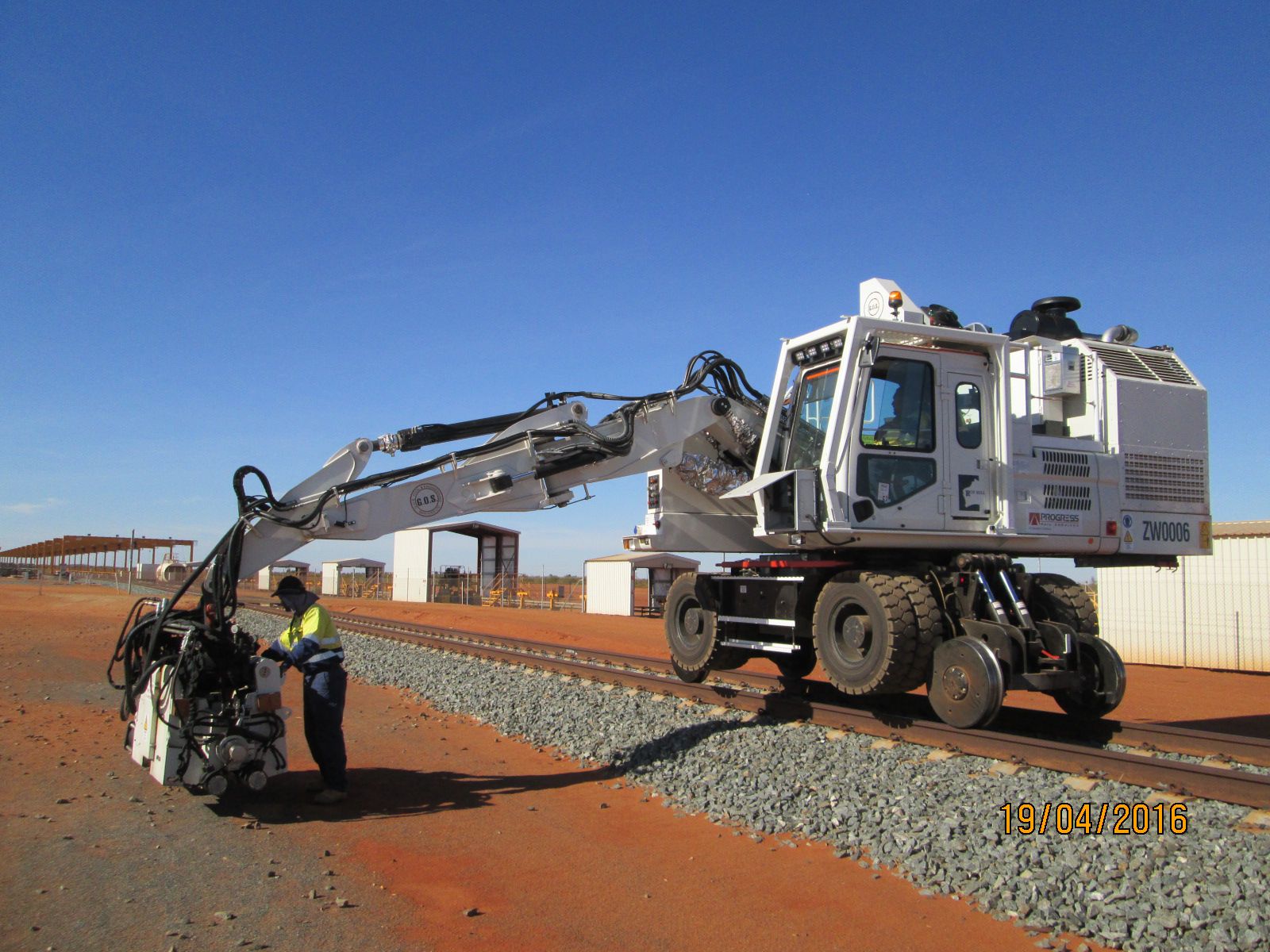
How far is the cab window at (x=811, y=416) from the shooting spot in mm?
8445

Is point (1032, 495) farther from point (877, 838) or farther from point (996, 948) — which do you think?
point (996, 948)

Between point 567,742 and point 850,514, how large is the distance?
3.45m

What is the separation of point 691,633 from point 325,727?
197 inches

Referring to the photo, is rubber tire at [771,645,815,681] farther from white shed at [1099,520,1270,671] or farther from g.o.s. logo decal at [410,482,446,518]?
white shed at [1099,520,1270,671]

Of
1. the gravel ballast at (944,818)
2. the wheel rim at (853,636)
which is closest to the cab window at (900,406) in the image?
the wheel rim at (853,636)

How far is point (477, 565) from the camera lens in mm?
46844

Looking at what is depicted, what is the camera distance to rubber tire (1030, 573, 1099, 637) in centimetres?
809

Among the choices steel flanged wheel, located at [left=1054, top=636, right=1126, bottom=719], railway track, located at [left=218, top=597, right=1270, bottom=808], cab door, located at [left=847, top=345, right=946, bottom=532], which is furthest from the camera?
cab door, located at [left=847, top=345, right=946, bottom=532]

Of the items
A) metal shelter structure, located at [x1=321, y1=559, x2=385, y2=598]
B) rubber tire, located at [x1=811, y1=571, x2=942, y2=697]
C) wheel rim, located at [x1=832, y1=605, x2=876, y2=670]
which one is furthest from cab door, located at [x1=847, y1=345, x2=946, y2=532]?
metal shelter structure, located at [x1=321, y1=559, x2=385, y2=598]

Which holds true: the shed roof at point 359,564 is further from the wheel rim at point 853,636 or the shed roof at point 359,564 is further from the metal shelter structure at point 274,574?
the wheel rim at point 853,636

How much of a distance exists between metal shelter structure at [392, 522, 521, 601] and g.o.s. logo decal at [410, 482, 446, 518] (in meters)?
37.1

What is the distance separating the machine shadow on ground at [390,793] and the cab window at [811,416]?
11.1 feet

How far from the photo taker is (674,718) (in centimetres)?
888
